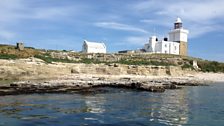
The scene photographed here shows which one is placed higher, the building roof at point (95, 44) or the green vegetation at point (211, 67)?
the building roof at point (95, 44)

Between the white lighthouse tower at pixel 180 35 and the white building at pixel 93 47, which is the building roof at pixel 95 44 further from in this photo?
the white lighthouse tower at pixel 180 35

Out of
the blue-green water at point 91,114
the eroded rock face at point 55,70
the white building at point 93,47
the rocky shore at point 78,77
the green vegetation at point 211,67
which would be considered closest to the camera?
the blue-green water at point 91,114

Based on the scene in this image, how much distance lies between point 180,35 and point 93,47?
31.9m

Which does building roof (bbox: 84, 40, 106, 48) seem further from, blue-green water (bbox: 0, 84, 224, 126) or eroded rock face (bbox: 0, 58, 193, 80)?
blue-green water (bbox: 0, 84, 224, 126)

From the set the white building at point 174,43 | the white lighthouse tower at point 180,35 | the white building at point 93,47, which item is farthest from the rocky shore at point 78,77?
the white building at point 93,47

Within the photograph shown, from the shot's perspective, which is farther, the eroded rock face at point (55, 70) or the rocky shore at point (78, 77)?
the eroded rock face at point (55, 70)

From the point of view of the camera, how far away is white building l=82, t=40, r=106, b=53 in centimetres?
11311

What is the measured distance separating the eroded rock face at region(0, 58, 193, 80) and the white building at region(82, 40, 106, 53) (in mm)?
41893

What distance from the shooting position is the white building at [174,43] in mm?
115562

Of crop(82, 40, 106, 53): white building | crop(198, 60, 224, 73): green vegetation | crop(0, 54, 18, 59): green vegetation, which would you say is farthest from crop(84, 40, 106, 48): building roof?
crop(0, 54, 18, 59): green vegetation

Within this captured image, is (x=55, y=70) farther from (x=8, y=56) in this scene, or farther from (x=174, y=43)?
(x=174, y=43)

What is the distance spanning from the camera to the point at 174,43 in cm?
11669

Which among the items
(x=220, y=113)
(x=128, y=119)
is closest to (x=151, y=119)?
(x=128, y=119)

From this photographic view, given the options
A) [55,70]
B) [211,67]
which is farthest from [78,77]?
[211,67]
